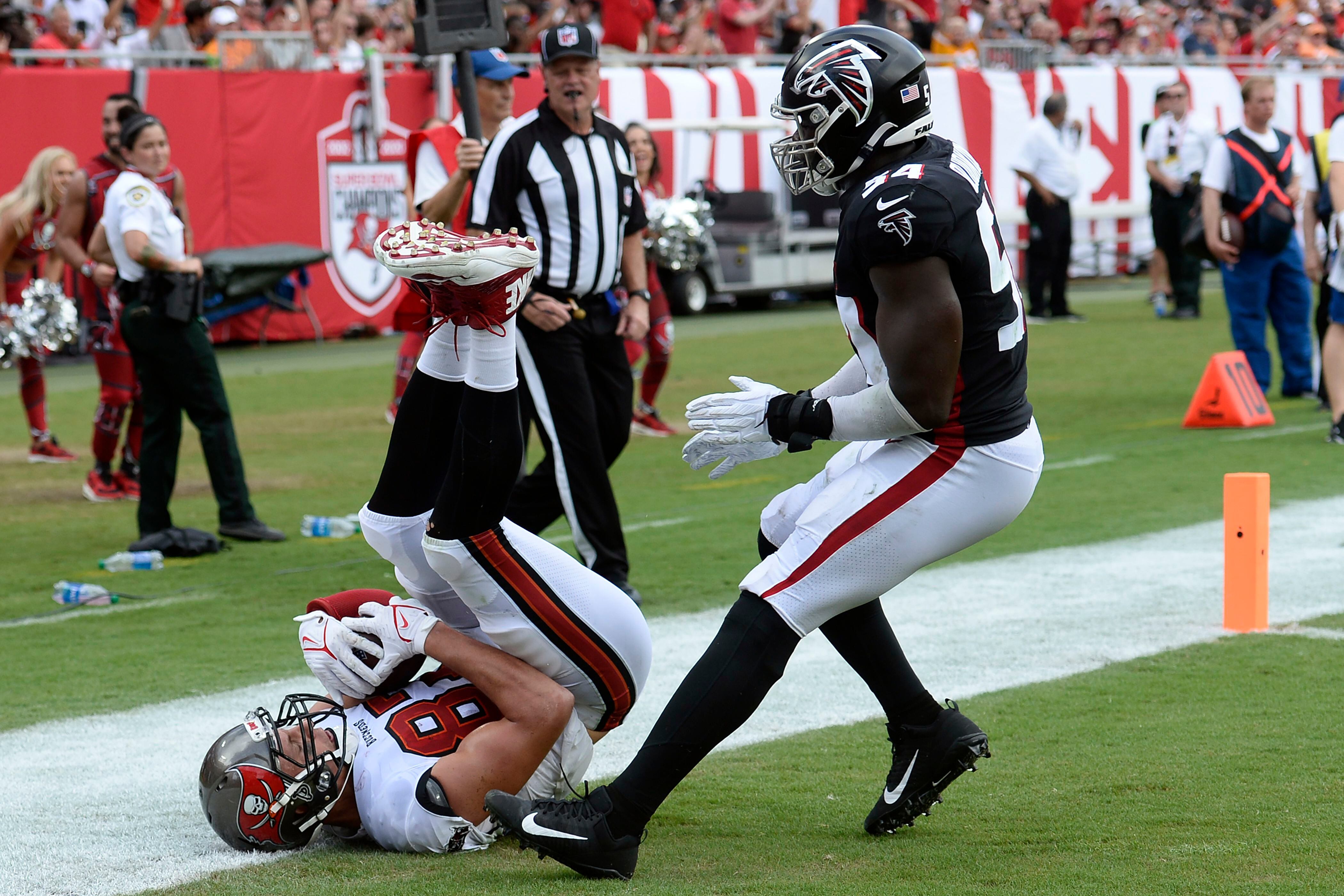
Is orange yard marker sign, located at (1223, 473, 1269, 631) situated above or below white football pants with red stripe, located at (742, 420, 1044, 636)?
below

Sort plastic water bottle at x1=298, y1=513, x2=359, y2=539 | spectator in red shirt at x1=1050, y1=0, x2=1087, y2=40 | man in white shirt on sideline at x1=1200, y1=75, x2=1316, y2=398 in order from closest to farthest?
plastic water bottle at x1=298, y1=513, x2=359, y2=539 < man in white shirt on sideline at x1=1200, y1=75, x2=1316, y2=398 < spectator in red shirt at x1=1050, y1=0, x2=1087, y2=40

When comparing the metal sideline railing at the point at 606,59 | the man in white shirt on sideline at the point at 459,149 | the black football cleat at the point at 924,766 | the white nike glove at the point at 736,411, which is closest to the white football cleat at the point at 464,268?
the white nike glove at the point at 736,411

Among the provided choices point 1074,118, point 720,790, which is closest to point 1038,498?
point 720,790

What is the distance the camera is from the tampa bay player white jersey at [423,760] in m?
3.75

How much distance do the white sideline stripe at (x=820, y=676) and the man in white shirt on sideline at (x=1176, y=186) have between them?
34.4 feet

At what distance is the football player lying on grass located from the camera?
12.2ft

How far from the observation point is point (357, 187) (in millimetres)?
17000

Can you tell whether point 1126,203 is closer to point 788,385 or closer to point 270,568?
point 788,385

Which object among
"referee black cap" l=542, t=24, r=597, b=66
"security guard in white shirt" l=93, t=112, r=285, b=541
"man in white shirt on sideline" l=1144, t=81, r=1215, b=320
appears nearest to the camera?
"referee black cap" l=542, t=24, r=597, b=66

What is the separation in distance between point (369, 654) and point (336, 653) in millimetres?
76

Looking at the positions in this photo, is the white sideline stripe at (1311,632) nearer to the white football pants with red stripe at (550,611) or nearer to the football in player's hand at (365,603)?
the white football pants with red stripe at (550,611)

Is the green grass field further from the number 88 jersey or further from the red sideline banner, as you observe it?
the red sideline banner

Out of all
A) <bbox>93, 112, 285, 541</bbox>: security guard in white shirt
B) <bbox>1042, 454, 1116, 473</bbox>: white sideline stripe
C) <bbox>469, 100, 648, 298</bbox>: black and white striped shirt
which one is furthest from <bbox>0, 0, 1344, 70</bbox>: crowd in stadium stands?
<bbox>469, 100, 648, 298</bbox>: black and white striped shirt

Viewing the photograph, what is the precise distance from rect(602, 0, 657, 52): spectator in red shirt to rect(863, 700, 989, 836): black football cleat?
16.8 meters
